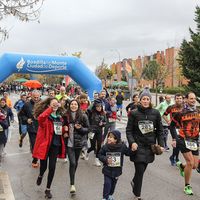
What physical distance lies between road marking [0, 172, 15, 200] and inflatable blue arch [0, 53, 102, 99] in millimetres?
10063

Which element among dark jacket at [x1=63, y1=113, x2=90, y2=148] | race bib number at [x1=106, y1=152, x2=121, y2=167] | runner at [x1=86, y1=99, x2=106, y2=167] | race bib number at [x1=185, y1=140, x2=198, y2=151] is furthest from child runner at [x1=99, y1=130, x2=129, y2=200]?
runner at [x1=86, y1=99, x2=106, y2=167]

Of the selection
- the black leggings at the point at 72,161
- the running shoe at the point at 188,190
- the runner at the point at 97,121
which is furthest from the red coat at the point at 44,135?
the runner at the point at 97,121

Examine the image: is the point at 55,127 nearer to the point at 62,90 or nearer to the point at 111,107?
the point at 111,107

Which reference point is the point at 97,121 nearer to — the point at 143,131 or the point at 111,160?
the point at 143,131

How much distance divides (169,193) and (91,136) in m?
2.69

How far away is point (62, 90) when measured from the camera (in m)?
11.5

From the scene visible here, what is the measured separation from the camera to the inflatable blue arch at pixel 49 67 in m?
17.0

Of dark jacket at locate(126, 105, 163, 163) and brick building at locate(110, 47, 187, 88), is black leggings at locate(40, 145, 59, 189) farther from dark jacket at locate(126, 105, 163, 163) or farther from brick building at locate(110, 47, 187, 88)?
brick building at locate(110, 47, 187, 88)

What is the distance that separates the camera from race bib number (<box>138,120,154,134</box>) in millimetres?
5688

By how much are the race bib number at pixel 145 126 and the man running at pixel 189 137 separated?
3.27 feet

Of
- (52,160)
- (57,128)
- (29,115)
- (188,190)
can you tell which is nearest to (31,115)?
(29,115)

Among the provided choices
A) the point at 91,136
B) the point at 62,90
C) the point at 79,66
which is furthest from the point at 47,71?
the point at 91,136

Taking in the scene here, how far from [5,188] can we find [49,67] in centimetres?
1209

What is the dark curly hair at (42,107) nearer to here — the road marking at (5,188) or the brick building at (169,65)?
the road marking at (5,188)
